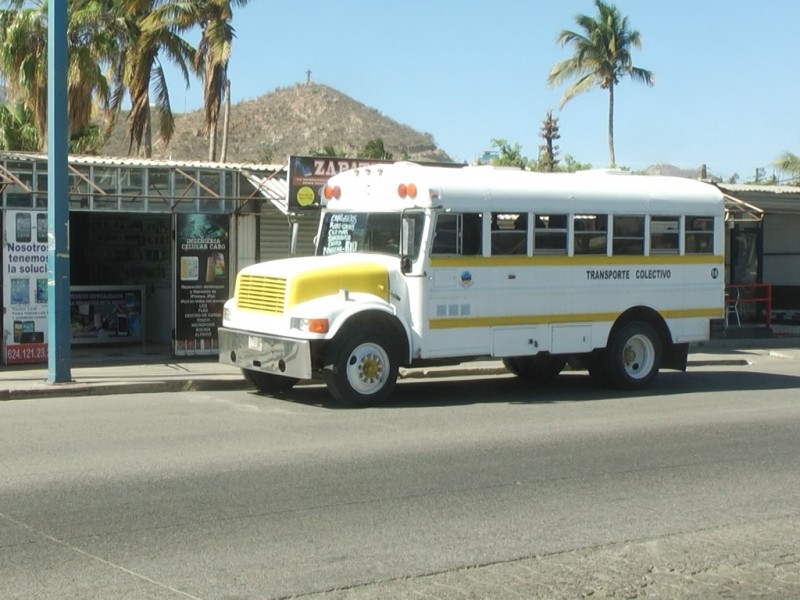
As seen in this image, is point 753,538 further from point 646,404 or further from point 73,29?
point 73,29

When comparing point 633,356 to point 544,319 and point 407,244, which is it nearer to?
point 544,319

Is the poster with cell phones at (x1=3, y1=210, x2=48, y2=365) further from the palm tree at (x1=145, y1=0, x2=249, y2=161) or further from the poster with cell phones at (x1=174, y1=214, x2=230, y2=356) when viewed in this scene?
the palm tree at (x1=145, y1=0, x2=249, y2=161)

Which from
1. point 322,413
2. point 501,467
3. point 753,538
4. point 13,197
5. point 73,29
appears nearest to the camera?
point 753,538

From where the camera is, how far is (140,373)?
52.7 ft

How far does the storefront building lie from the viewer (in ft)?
54.2

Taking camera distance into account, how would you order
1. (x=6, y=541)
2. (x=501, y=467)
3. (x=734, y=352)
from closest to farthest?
(x=6, y=541)
(x=501, y=467)
(x=734, y=352)

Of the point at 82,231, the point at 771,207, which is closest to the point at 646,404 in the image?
the point at 771,207

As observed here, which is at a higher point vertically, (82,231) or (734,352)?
(82,231)

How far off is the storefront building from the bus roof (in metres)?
3.96

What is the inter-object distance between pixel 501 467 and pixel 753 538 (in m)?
2.64

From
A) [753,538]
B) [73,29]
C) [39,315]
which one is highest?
[73,29]

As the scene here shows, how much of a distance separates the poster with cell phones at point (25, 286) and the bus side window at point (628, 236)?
27.7 ft

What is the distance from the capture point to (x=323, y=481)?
29.3 ft

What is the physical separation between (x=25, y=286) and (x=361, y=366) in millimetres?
6329
